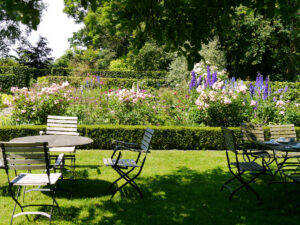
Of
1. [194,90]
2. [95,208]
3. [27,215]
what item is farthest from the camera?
[194,90]

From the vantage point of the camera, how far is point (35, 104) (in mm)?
7980

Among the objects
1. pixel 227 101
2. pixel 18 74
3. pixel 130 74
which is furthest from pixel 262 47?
pixel 18 74

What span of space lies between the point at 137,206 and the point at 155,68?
21226 millimetres

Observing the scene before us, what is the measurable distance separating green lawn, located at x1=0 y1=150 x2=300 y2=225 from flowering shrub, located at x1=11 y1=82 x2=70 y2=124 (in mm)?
2909

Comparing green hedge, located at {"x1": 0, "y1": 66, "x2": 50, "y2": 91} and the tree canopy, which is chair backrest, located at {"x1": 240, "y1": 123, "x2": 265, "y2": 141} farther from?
green hedge, located at {"x1": 0, "y1": 66, "x2": 50, "y2": 91}

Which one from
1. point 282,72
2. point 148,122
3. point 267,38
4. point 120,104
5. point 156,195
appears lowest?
point 156,195

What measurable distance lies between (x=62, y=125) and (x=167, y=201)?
293 cm

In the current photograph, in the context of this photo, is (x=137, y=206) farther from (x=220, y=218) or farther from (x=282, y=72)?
(x=282, y=72)

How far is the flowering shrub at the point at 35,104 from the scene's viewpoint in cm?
794

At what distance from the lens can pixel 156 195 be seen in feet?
14.3

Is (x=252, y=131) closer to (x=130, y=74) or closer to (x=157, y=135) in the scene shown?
(x=157, y=135)

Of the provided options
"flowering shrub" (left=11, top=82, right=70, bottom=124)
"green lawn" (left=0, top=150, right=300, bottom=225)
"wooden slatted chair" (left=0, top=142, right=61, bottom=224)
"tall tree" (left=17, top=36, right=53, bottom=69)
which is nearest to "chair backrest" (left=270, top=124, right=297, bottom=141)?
"green lawn" (left=0, top=150, right=300, bottom=225)

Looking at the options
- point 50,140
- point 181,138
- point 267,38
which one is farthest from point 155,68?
point 50,140

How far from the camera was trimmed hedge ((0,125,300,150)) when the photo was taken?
7.18m
